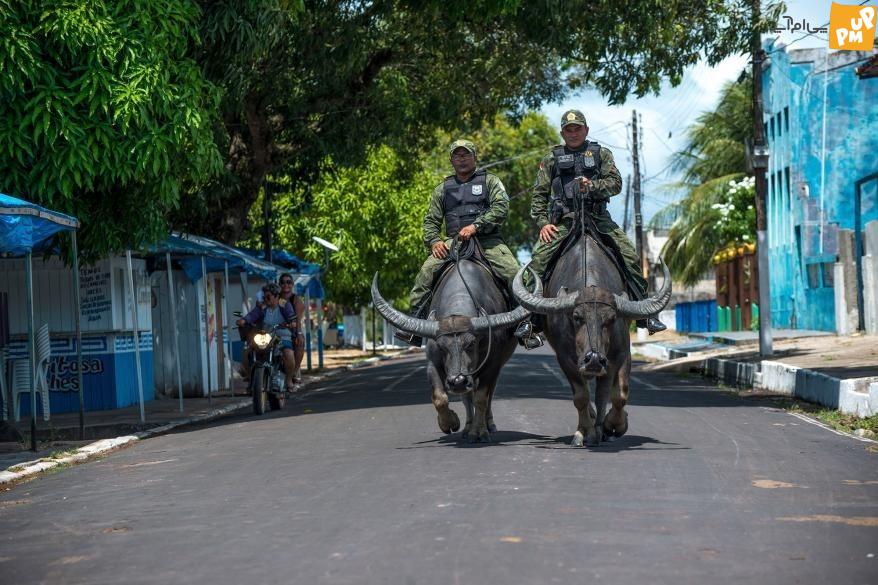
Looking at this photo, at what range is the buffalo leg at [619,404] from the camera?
12055mm

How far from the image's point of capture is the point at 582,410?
39.1 ft

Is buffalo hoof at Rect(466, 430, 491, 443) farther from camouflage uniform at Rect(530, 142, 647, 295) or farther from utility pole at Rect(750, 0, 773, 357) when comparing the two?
utility pole at Rect(750, 0, 773, 357)

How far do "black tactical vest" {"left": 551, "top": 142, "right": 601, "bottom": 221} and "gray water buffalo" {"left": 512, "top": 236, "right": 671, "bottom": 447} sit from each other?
475 mm

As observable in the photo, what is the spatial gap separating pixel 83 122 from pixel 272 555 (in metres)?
10.1

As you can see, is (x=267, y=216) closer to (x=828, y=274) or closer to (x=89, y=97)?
(x=89, y=97)

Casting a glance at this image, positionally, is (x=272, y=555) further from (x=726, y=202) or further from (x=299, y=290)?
(x=726, y=202)

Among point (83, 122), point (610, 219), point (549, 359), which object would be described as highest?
point (83, 122)

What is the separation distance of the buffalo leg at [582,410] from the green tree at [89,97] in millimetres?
6488

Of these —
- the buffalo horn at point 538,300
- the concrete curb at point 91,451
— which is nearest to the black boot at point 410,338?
the buffalo horn at point 538,300

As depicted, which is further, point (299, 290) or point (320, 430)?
point (299, 290)

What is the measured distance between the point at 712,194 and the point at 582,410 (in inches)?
1615

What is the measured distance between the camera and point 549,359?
35875mm

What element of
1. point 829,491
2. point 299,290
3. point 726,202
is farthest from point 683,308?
point 829,491

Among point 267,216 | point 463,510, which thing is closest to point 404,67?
point 267,216
